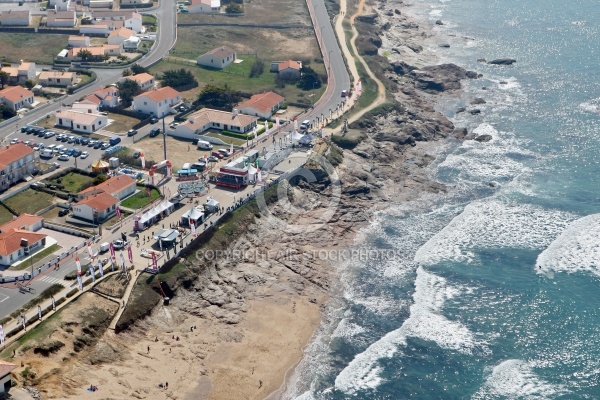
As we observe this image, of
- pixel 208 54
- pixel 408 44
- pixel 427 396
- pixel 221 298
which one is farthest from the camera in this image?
pixel 408 44

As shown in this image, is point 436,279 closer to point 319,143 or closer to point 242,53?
point 319,143

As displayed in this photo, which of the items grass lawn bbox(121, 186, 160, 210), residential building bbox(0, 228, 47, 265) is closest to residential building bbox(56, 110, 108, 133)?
grass lawn bbox(121, 186, 160, 210)

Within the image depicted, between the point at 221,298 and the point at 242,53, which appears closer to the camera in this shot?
the point at 221,298

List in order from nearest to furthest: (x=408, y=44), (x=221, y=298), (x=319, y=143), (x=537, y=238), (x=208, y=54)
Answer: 1. (x=221, y=298)
2. (x=537, y=238)
3. (x=319, y=143)
4. (x=208, y=54)
5. (x=408, y=44)

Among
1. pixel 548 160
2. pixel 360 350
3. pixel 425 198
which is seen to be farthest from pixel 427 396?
pixel 548 160

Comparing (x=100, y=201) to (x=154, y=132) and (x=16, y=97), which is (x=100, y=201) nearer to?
(x=154, y=132)

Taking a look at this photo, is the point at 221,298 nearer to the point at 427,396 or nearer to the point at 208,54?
the point at 427,396

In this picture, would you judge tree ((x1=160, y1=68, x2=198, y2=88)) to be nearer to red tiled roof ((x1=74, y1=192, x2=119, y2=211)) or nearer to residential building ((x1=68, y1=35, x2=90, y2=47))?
residential building ((x1=68, y1=35, x2=90, y2=47))
